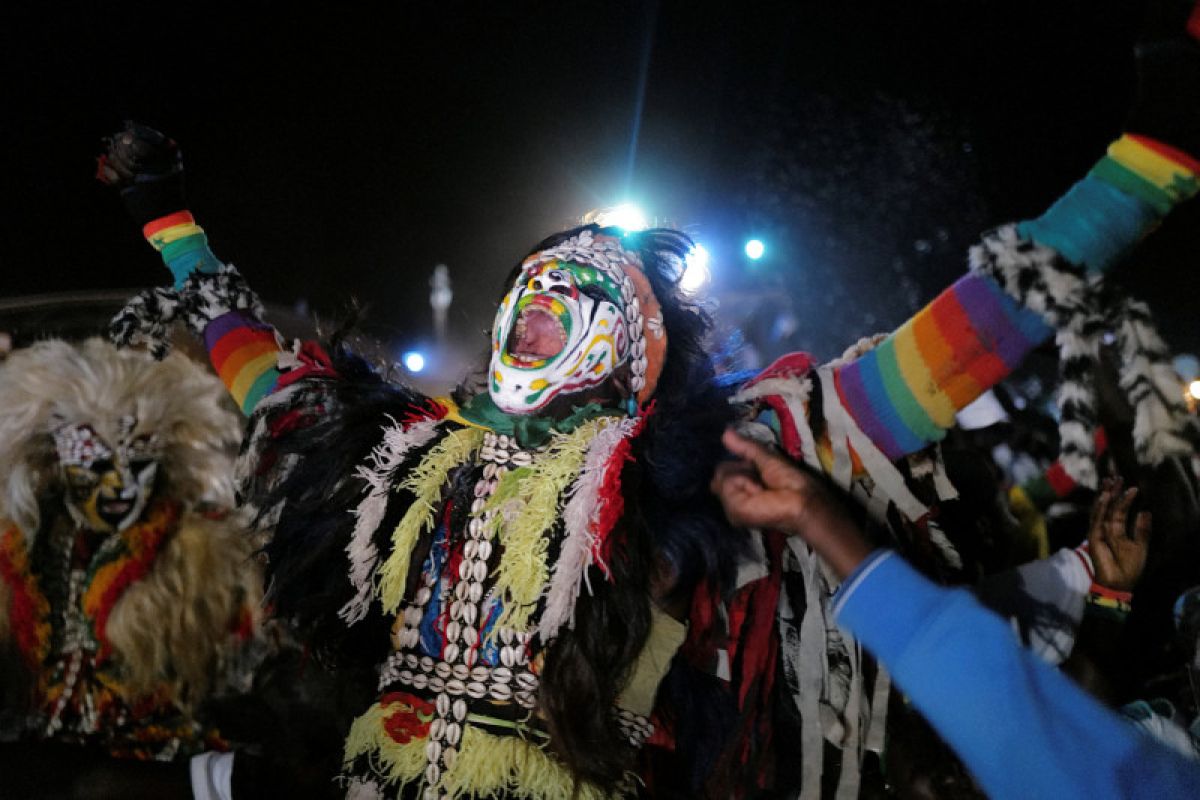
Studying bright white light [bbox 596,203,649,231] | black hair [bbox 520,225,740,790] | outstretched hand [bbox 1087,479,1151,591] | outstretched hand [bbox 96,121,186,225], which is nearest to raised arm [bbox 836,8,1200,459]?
black hair [bbox 520,225,740,790]

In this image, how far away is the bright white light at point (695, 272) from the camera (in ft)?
6.56

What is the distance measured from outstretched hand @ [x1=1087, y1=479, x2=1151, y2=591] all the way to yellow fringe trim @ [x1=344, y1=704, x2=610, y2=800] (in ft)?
5.88

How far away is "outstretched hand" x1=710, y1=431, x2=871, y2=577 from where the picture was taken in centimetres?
97

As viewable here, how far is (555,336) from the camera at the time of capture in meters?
1.70

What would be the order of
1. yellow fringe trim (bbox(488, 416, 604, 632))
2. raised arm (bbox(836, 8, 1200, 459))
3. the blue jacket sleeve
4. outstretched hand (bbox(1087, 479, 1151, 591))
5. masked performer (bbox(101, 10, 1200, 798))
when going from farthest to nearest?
1. outstretched hand (bbox(1087, 479, 1151, 591))
2. yellow fringe trim (bbox(488, 416, 604, 632))
3. masked performer (bbox(101, 10, 1200, 798))
4. raised arm (bbox(836, 8, 1200, 459))
5. the blue jacket sleeve

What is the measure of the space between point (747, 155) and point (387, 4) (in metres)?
4.72

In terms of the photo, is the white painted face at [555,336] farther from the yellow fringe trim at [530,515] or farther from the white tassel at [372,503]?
the white tassel at [372,503]

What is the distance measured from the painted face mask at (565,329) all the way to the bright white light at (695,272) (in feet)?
0.75

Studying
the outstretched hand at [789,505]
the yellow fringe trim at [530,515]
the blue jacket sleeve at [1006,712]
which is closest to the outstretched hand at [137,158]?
the yellow fringe trim at [530,515]

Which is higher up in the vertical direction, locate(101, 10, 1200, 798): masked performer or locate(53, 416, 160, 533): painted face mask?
locate(53, 416, 160, 533): painted face mask

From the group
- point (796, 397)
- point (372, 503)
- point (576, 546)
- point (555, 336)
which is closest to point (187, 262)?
point (372, 503)

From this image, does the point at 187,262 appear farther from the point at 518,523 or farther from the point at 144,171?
the point at 518,523

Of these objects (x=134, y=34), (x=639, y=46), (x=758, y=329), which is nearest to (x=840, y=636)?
(x=134, y=34)

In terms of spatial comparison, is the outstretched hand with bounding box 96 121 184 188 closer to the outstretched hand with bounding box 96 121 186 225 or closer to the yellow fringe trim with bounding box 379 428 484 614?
the outstretched hand with bounding box 96 121 186 225
